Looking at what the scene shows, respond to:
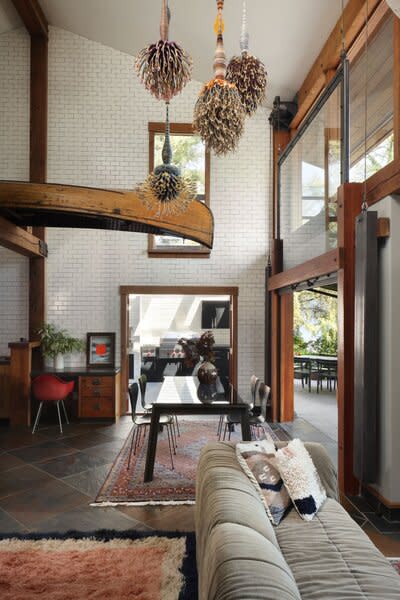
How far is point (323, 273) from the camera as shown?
489 centimetres

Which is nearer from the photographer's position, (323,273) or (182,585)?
(182,585)

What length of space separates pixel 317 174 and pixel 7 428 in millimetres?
5947

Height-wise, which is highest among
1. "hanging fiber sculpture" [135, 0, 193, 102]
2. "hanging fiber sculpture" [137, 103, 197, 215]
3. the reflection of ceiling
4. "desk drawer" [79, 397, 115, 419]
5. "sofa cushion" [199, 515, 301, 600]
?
the reflection of ceiling

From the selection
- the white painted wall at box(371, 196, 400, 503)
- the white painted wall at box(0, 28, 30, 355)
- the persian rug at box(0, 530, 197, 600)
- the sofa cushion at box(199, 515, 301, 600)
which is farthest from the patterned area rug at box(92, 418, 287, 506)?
the white painted wall at box(0, 28, 30, 355)

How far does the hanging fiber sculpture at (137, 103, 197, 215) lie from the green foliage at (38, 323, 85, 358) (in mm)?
6008

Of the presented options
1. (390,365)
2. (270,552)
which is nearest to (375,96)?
(390,365)

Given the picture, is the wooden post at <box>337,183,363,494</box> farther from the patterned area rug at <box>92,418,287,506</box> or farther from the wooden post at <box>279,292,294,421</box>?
the wooden post at <box>279,292,294,421</box>

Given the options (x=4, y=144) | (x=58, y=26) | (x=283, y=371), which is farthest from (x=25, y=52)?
(x=283, y=371)

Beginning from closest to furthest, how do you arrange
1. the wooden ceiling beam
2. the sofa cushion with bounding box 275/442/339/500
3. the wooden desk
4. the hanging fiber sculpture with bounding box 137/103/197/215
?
the hanging fiber sculpture with bounding box 137/103/197/215, the sofa cushion with bounding box 275/442/339/500, the wooden ceiling beam, the wooden desk

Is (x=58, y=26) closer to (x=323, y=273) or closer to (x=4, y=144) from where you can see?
(x=4, y=144)

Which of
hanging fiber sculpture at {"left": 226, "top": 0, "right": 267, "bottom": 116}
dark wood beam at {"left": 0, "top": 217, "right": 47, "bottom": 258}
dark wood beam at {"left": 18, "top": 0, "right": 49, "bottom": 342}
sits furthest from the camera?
dark wood beam at {"left": 18, "top": 0, "right": 49, "bottom": 342}

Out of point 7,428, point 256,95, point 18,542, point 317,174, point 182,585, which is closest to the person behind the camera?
point 256,95

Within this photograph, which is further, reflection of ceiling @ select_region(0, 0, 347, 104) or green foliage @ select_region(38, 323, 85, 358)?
green foliage @ select_region(38, 323, 85, 358)

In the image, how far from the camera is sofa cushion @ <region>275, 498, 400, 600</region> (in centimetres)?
182
